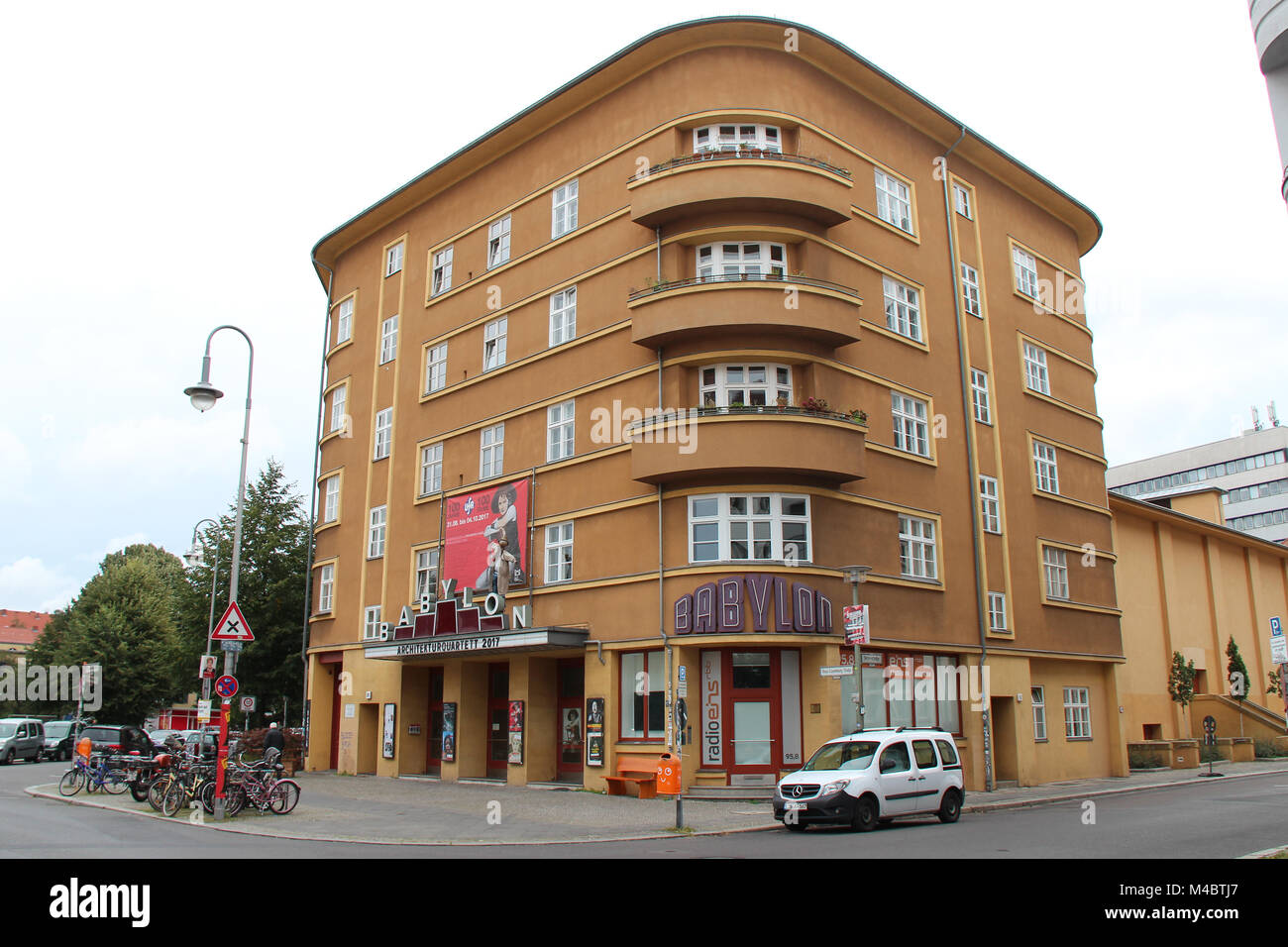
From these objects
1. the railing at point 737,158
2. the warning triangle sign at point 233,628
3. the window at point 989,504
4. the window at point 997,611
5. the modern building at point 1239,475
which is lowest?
the warning triangle sign at point 233,628

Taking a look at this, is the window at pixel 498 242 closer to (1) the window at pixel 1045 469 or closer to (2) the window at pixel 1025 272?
(2) the window at pixel 1025 272

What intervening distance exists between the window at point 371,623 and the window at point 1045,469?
22.1 m

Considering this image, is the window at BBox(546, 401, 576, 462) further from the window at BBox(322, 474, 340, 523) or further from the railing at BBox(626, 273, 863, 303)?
the window at BBox(322, 474, 340, 523)

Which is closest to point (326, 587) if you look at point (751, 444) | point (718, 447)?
point (718, 447)

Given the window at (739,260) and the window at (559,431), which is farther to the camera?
the window at (559,431)

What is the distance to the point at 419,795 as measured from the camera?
26.1 meters

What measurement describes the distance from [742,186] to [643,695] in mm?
12644

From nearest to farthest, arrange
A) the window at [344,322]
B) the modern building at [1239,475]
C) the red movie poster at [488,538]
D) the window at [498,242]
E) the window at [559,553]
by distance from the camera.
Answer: the window at [559,553] < the red movie poster at [488,538] < the window at [498,242] < the window at [344,322] < the modern building at [1239,475]

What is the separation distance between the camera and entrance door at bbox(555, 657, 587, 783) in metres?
28.3

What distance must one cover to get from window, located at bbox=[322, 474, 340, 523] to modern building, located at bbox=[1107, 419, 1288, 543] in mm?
65023

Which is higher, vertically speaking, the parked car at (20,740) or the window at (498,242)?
the window at (498,242)

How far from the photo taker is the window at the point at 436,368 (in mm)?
34438

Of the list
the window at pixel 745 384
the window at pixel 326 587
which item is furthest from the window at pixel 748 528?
the window at pixel 326 587
